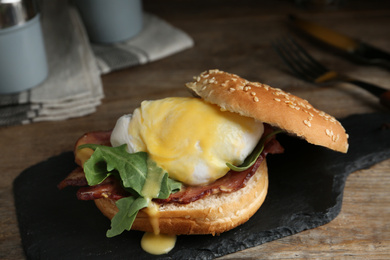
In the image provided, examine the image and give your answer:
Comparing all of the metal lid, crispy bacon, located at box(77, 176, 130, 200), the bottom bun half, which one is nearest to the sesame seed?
the bottom bun half

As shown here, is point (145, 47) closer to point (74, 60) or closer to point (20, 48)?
point (74, 60)

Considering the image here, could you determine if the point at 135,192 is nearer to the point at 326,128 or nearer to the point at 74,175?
the point at 74,175

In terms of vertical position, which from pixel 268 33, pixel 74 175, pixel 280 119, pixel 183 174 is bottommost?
pixel 268 33

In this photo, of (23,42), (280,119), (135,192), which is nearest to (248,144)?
(280,119)

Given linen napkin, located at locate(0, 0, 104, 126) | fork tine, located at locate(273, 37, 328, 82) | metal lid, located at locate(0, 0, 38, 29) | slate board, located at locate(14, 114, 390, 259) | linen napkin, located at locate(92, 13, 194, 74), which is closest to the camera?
slate board, located at locate(14, 114, 390, 259)

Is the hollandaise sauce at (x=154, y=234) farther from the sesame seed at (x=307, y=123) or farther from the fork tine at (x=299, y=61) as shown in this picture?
the fork tine at (x=299, y=61)

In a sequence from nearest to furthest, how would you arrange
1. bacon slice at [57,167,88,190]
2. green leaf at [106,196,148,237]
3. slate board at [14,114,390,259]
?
green leaf at [106,196,148,237], slate board at [14,114,390,259], bacon slice at [57,167,88,190]

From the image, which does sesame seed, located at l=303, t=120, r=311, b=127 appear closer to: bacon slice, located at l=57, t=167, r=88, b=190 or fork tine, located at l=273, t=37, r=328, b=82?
bacon slice, located at l=57, t=167, r=88, b=190
